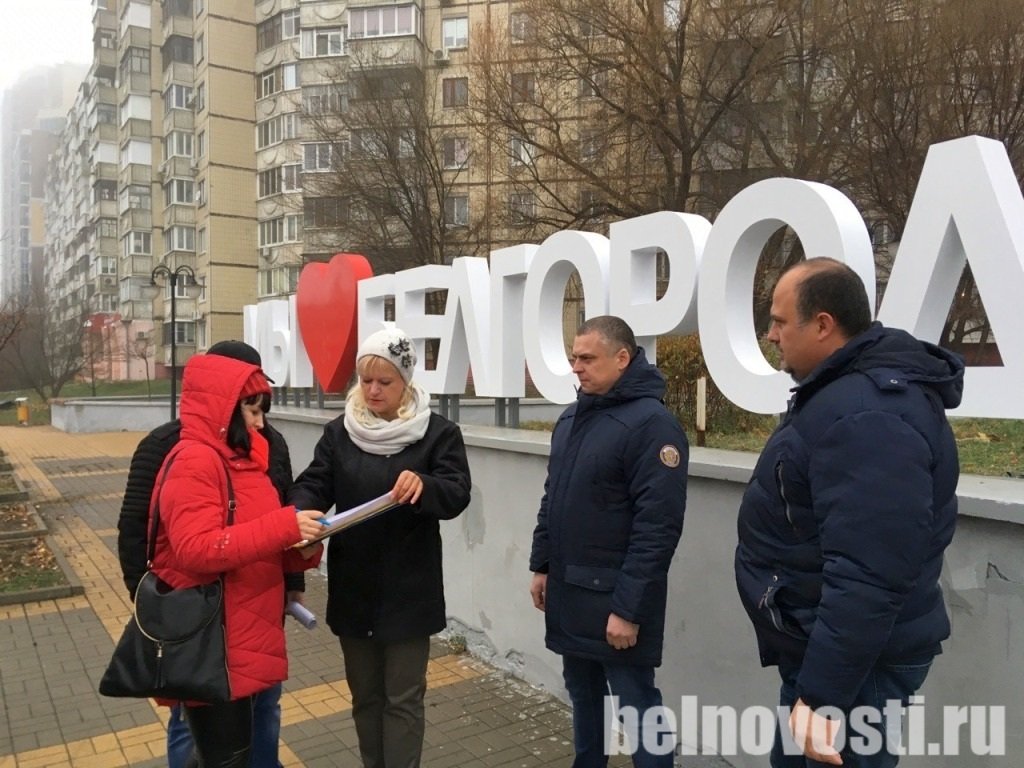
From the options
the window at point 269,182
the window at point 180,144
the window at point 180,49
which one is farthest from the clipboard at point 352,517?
the window at point 180,49

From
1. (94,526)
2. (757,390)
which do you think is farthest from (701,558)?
(94,526)

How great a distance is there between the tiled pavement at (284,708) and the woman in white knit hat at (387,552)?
3.03 feet

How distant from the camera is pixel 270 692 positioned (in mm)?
2715

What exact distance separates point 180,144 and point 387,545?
45.4 metres

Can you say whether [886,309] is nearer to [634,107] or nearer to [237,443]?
[237,443]

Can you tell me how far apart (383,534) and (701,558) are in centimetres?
144

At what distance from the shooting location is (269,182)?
38531mm

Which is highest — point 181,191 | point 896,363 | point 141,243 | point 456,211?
point 181,191

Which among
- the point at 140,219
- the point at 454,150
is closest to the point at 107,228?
the point at 140,219

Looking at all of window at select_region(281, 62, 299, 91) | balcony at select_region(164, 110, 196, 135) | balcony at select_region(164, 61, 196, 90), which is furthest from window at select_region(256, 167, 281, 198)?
balcony at select_region(164, 61, 196, 90)

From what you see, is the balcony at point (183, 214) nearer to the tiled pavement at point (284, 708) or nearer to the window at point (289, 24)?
the window at point (289, 24)

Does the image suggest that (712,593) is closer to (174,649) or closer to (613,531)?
(613,531)

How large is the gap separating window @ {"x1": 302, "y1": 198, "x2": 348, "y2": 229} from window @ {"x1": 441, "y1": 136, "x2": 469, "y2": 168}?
324cm

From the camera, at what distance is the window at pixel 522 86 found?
14.7 metres
